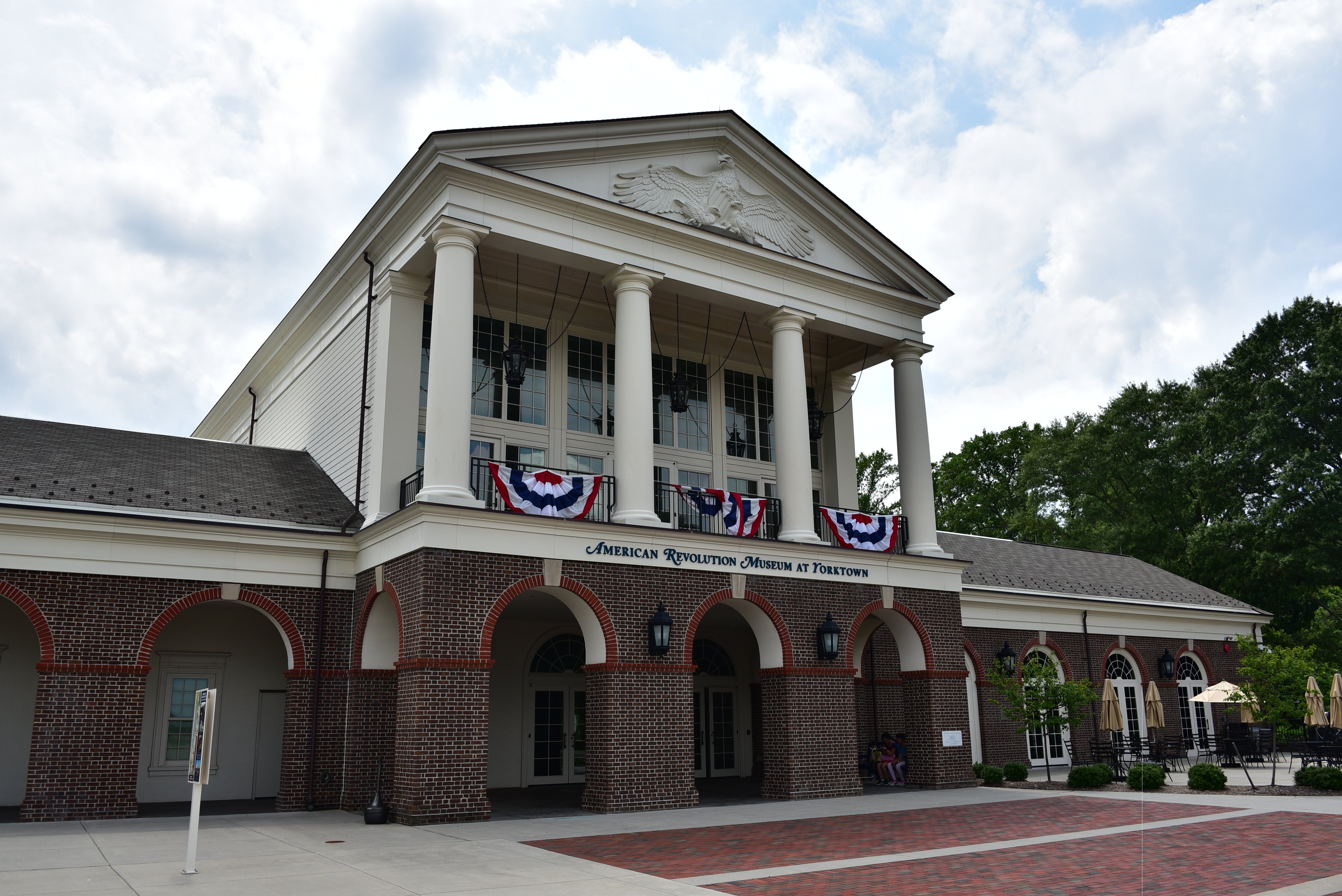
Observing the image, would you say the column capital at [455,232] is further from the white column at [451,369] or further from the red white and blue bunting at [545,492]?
the red white and blue bunting at [545,492]

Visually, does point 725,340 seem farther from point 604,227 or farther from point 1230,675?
point 1230,675

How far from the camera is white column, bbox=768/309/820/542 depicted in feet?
65.7

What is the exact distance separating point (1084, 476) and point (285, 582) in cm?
3910

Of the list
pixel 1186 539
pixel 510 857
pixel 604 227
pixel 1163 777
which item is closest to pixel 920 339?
pixel 604 227

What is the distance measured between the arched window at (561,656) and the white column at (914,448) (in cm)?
778

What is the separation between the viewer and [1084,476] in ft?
154

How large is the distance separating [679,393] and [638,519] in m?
4.20

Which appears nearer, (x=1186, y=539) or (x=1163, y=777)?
(x=1163, y=777)

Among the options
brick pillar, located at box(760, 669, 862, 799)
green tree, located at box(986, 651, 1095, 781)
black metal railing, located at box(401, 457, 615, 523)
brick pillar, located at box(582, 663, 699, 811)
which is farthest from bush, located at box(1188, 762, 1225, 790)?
black metal railing, located at box(401, 457, 615, 523)

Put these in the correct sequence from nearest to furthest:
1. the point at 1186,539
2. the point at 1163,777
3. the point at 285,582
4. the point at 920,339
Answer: the point at 285,582 < the point at 1163,777 < the point at 920,339 < the point at 1186,539

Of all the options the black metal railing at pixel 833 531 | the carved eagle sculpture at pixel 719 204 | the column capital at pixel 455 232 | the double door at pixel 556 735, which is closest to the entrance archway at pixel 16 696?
the double door at pixel 556 735

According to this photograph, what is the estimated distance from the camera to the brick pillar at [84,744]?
50.3ft

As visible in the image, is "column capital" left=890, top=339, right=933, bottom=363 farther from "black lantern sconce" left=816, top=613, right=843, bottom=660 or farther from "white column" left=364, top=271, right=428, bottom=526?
"white column" left=364, top=271, right=428, bottom=526

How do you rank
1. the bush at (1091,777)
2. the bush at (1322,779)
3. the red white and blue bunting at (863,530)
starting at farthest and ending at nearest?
1. the red white and blue bunting at (863,530)
2. the bush at (1091,777)
3. the bush at (1322,779)
